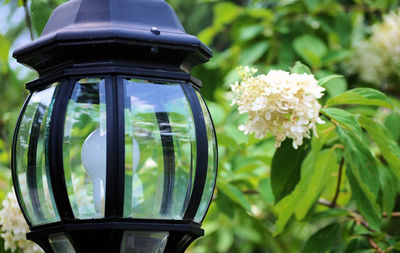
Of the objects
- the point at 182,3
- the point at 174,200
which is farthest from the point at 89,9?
the point at 182,3

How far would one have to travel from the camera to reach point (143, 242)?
1.12 meters

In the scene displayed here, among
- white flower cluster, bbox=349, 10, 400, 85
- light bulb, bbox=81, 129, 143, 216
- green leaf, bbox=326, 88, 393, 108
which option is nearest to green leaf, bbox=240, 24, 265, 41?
white flower cluster, bbox=349, 10, 400, 85

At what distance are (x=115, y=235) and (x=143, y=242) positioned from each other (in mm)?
66

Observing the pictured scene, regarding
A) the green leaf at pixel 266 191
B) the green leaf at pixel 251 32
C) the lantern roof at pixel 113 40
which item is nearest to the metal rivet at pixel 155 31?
the lantern roof at pixel 113 40

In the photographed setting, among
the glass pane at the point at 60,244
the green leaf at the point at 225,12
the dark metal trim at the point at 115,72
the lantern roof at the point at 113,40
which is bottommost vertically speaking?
the glass pane at the point at 60,244

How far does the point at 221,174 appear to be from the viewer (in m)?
2.29

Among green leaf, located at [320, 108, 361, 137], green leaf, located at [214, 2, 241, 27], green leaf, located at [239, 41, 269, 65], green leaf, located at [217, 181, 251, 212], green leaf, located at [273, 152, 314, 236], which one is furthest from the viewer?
green leaf, located at [214, 2, 241, 27]

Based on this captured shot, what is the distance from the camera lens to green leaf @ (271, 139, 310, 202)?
1.71 metres

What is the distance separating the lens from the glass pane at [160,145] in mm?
1104

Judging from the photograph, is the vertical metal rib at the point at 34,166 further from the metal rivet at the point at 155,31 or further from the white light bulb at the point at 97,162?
the metal rivet at the point at 155,31

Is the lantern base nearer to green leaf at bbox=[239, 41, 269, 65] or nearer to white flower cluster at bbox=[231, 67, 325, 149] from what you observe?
white flower cluster at bbox=[231, 67, 325, 149]

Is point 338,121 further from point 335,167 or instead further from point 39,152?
point 39,152

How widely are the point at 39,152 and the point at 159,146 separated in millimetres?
229

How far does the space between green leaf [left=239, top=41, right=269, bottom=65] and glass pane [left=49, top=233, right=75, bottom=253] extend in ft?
6.44
